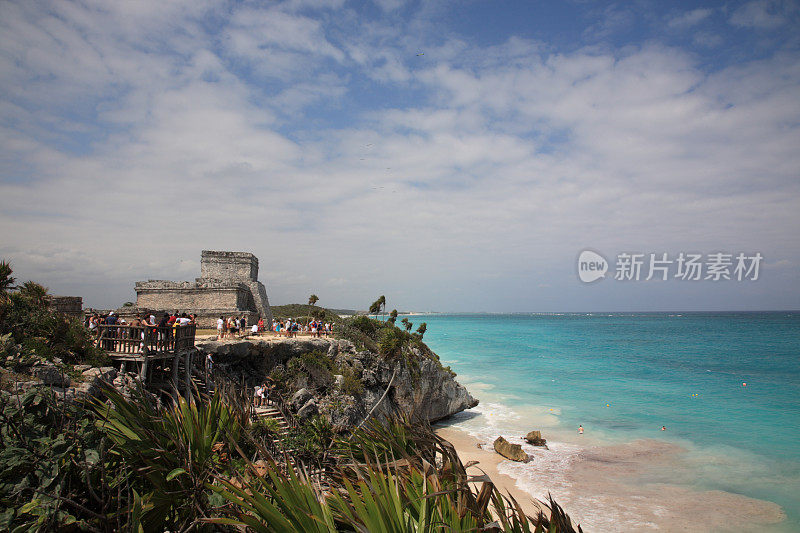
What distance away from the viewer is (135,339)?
12.3m

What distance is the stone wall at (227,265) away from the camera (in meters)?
25.7

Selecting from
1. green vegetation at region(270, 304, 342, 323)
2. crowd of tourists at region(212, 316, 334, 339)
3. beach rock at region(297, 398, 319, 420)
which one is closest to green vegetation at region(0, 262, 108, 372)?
crowd of tourists at region(212, 316, 334, 339)

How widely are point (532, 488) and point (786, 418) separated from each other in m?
23.7

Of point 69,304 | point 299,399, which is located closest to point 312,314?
point 299,399

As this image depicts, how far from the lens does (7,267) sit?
1081 cm

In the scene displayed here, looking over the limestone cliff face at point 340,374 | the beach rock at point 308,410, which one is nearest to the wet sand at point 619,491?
the limestone cliff face at point 340,374

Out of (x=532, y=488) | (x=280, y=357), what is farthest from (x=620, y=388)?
(x=280, y=357)

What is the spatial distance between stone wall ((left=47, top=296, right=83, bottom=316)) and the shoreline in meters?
16.2

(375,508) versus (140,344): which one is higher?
(375,508)

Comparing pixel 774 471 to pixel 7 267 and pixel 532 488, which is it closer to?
pixel 532 488

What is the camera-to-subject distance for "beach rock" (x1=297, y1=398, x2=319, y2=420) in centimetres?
1670

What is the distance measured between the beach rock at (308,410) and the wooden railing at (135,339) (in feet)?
19.4

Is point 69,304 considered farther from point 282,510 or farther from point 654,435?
point 654,435

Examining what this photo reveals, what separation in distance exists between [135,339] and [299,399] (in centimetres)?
739
